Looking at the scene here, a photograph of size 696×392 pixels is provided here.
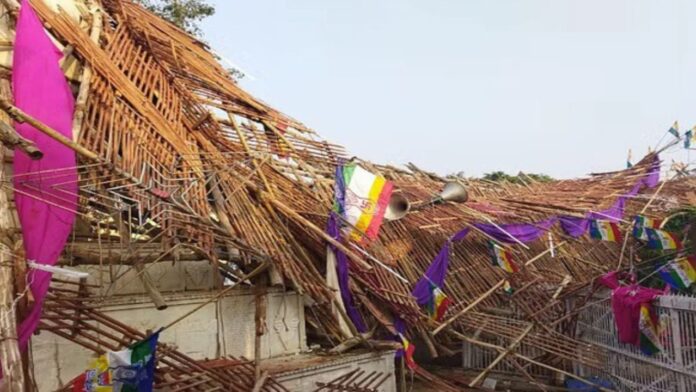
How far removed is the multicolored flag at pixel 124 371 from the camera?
4.39 metres

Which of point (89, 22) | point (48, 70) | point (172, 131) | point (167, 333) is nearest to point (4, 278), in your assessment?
point (48, 70)

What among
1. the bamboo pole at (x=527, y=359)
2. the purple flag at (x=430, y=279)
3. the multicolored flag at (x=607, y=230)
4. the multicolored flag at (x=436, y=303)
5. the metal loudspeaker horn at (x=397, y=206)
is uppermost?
the metal loudspeaker horn at (x=397, y=206)

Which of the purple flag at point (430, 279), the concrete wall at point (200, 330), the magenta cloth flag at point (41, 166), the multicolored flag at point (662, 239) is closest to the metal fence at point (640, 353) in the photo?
the multicolored flag at point (662, 239)

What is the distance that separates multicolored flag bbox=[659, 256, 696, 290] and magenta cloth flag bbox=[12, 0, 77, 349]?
6719mm

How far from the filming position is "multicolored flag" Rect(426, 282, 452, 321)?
8.16 metres

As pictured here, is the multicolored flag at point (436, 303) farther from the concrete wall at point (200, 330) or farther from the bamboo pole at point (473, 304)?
the concrete wall at point (200, 330)

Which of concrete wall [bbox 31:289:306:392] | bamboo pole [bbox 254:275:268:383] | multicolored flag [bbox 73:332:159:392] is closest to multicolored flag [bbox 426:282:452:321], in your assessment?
concrete wall [bbox 31:289:306:392]

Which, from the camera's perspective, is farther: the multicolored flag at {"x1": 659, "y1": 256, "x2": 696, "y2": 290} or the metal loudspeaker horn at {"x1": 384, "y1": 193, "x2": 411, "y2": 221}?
the metal loudspeaker horn at {"x1": 384, "y1": 193, "x2": 411, "y2": 221}

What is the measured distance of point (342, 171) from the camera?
6668mm

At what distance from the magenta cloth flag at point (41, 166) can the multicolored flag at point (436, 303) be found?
5.28 metres

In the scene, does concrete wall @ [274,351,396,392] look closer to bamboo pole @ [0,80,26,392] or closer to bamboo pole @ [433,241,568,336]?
bamboo pole @ [433,241,568,336]

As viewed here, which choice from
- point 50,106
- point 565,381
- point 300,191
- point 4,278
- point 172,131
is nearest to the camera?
point 4,278

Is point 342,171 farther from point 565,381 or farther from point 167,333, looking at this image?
point 565,381

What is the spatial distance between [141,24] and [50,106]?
4.73m
